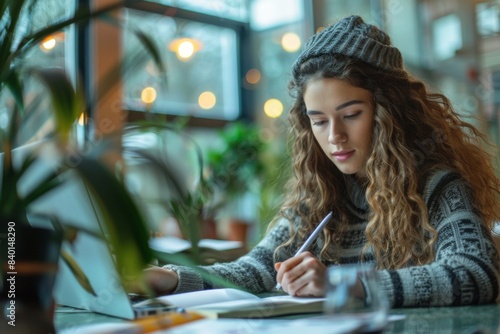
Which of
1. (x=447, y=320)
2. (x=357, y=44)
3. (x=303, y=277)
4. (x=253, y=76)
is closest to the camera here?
(x=447, y=320)

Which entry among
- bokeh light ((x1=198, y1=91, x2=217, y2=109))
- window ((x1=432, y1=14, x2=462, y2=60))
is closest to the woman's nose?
window ((x1=432, y1=14, x2=462, y2=60))

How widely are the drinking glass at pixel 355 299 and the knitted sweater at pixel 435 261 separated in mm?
376

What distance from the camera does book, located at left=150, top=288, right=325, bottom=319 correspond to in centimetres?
94

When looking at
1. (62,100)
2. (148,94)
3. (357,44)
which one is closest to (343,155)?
(357,44)

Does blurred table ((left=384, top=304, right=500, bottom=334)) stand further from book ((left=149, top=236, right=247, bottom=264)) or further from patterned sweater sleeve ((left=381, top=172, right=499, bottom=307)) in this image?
book ((left=149, top=236, right=247, bottom=264))

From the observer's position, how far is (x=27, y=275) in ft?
2.54

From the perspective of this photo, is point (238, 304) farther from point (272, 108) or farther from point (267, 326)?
point (272, 108)

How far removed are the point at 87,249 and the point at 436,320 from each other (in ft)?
1.67

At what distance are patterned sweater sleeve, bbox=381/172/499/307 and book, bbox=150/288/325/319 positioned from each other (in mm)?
151

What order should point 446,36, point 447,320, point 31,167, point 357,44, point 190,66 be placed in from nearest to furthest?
1. point 31,167
2. point 447,320
3. point 357,44
4. point 446,36
5. point 190,66

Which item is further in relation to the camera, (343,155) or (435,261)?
(343,155)

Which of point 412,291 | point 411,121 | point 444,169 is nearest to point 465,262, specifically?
point 412,291

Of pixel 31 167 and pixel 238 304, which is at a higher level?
pixel 31 167

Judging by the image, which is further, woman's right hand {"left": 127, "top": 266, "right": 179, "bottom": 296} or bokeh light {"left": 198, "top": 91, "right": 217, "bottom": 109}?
bokeh light {"left": 198, "top": 91, "right": 217, "bottom": 109}
